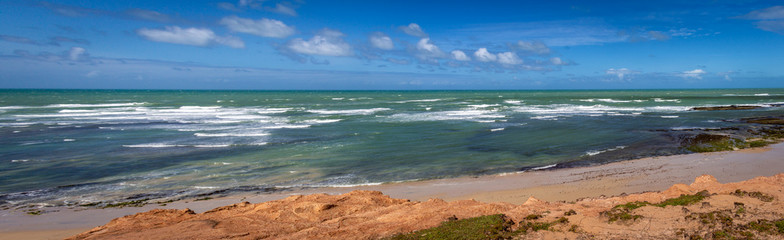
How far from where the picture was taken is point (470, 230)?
21.2 ft

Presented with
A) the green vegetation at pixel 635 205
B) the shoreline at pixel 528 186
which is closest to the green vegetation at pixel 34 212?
Result: the shoreline at pixel 528 186

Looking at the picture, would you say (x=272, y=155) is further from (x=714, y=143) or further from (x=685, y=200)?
(x=714, y=143)

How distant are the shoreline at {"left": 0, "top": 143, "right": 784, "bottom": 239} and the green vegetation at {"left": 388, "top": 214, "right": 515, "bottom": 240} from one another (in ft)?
10.5

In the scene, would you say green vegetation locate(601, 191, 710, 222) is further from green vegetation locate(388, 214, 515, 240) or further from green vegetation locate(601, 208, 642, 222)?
green vegetation locate(388, 214, 515, 240)

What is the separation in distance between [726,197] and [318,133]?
19741 mm

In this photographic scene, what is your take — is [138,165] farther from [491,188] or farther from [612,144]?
[612,144]

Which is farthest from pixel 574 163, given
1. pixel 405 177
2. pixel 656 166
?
pixel 405 177

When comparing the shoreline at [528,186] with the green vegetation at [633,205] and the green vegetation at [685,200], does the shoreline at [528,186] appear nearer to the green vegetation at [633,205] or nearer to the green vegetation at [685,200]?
the green vegetation at [633,205]

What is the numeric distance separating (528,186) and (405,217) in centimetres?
521

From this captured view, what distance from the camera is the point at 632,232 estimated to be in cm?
609

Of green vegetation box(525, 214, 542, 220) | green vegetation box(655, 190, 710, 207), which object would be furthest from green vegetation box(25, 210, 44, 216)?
green vegetation box(655, 190, 710, 207)

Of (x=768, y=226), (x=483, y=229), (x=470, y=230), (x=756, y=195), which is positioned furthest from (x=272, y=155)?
(x=768, y=226)

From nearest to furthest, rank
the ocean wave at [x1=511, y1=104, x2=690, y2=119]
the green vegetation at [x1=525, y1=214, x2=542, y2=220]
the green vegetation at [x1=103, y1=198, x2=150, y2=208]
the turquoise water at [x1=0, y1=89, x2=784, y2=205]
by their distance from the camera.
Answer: the green vegetation at [x1=525, y1=214, x2=542, y2=220], the green vegetation at [x1=103, y1=198, x2=150, y2=208], the turquoise water at [x1=0, y1=89, x2=784, y2=205], the ocean wave at [x1=511, y1=104, x2=690, y2=119]

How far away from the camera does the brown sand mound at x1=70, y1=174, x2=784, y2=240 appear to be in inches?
247
